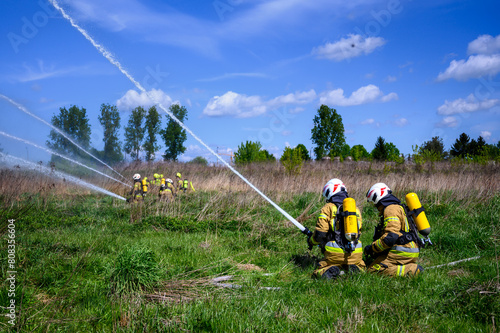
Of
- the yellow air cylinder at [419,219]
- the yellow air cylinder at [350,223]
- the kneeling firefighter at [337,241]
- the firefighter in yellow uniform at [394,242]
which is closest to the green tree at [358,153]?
the yellow air cylinder at [419,219]

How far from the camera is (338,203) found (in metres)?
5.95

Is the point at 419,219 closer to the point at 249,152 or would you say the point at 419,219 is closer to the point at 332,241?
the point at 332,241

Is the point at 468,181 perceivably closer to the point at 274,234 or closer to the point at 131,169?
the point at 274,234

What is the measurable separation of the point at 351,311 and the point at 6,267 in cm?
484

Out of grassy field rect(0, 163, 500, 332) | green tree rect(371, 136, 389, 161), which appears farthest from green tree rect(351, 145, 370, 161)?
grassy field rect(0, 163, 500, 332)

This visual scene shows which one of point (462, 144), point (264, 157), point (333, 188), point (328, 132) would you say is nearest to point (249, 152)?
point (264, 157)

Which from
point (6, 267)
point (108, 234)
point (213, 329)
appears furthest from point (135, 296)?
point (108, 234)

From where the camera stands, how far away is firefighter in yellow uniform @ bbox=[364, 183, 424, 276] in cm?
556

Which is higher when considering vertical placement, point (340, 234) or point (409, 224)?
point (409, 224)

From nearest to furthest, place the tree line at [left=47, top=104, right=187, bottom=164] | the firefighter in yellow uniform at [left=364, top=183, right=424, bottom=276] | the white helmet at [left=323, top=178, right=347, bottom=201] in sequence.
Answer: the firefighter in yellow uniform at [left=364, top=183, right=424, bottom=276], the white helmet at [left=323, top=178, right=347, bottom=201], the tree line at [left=47, top=104, right=187, bottom=164]

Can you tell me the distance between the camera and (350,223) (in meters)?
5.43

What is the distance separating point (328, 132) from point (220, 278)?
34452 millimetres

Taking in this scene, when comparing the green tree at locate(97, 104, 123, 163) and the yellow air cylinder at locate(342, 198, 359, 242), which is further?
the green tree at locate(97, 104, 123, 163)

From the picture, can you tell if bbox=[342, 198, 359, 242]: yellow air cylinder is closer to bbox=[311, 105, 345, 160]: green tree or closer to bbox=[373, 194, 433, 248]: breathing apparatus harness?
bbox=[373, 194, 433, 248]: breathing apparatus harness
